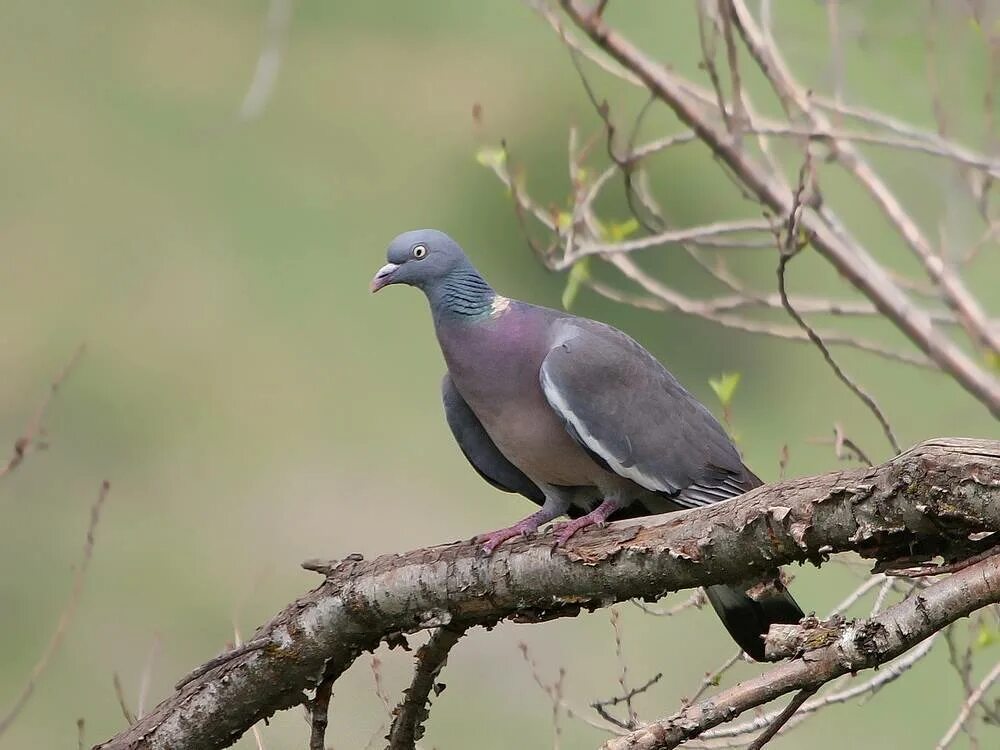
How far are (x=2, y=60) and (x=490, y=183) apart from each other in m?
3.51

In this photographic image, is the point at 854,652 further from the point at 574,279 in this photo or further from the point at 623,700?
the point at 574,279

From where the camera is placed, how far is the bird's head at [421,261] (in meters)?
3.12

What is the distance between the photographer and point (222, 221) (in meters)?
8.52

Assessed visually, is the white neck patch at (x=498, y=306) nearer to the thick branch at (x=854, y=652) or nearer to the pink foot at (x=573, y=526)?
the pink foot at (x=573, y=526)

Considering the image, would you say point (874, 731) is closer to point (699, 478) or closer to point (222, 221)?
point (699, 478)

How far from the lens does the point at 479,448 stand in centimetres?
331

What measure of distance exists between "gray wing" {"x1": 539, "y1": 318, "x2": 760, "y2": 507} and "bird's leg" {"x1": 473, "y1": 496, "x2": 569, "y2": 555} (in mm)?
205

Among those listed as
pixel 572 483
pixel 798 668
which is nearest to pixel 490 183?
pixel 572 483

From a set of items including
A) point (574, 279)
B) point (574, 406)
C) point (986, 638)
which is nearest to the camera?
point (574, 406)

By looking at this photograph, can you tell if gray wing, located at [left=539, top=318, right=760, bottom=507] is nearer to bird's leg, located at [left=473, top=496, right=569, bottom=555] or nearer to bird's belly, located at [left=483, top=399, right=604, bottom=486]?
bird's belly, located at [left=483, top=399, right=604, bottom=486]

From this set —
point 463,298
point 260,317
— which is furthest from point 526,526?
point 260,317

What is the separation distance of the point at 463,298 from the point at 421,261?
132mm

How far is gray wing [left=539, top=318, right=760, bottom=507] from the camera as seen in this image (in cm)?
290

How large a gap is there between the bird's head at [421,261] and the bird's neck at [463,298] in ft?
0.06
